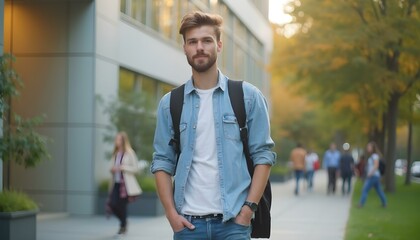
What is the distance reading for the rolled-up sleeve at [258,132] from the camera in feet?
13.1

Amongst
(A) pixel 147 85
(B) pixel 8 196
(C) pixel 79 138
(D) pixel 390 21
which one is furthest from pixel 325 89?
(B) pixel 8 196

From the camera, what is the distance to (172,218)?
154 inches

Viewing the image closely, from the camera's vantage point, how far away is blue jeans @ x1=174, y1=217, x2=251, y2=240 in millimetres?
3896

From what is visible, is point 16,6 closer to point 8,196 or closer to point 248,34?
point 8,196

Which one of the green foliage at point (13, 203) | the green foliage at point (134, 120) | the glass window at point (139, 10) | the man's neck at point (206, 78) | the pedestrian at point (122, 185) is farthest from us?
the glass window at point (139, 10)

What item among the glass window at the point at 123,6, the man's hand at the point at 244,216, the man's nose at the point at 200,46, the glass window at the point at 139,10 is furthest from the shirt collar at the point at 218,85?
the glass window at the point at 139,10

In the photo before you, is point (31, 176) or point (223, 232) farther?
point (31, 176)

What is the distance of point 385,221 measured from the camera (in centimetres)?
1529

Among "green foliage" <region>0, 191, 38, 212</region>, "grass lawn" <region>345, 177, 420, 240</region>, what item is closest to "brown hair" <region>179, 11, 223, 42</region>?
"green foliage" <region>0, 191, 38, 212</region>

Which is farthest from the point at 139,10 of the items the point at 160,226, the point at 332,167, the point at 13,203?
the point at 13,203

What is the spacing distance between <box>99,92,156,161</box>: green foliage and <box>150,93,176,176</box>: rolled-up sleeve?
44.6 ft

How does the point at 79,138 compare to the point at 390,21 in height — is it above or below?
below

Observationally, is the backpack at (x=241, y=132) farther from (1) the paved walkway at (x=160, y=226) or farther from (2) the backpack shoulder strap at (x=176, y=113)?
(1) the paved walkway at (x=160, y=226)

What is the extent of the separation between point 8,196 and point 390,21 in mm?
15970
